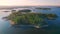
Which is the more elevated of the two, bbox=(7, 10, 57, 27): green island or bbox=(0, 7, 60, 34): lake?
bbox=(7, 10, 57, 27): green island

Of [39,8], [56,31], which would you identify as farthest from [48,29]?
[39,8]

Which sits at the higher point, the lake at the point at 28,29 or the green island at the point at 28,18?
the green island at the point at 28,18

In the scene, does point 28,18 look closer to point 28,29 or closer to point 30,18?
point 30,18

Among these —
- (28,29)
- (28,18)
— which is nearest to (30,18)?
(28,18)

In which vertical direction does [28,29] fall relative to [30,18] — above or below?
below

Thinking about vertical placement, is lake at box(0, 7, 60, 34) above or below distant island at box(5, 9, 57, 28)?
below

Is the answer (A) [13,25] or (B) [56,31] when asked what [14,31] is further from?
(B) [56,31]
